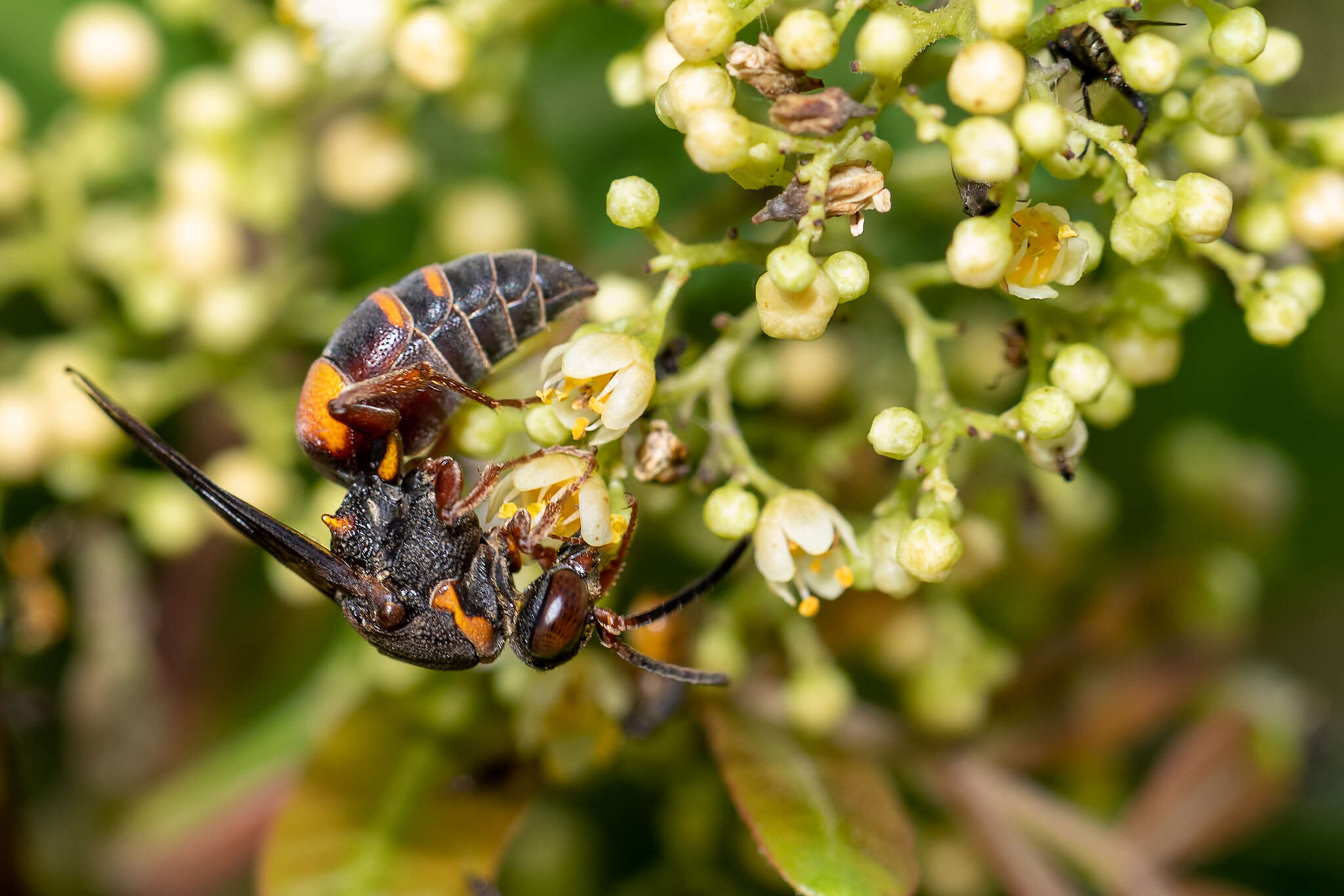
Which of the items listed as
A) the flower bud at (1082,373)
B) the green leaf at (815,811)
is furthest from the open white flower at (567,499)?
the flower bud at (1082,373)

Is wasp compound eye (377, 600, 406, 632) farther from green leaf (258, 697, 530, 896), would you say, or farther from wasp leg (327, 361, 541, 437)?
green leaf (258, 697, 530, 896)

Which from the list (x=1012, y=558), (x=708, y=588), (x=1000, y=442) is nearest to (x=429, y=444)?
(x=708, y=588)

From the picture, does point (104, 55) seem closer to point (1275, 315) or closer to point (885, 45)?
point (885, 45)

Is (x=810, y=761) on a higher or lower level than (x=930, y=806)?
higher

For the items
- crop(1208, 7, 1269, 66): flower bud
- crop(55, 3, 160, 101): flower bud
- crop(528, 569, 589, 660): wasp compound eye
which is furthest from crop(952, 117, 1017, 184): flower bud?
crop(55, 3, 160, 101): flower bud

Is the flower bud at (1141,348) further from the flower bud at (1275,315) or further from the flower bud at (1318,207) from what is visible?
the flower bud at (1318,207)

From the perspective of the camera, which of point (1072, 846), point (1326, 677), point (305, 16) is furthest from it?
point (1326, 677)

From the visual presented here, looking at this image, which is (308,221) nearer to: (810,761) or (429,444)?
(429,444)
